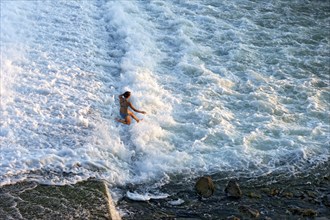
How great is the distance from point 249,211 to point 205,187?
3.01 feet

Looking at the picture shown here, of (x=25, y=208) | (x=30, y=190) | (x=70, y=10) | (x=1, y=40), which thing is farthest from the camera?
(x=70, y=10)

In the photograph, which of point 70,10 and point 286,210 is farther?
point 70,10

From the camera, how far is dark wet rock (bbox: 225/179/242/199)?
874cm

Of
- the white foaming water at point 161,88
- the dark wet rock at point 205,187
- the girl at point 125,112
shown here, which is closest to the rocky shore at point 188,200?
the dark wet rock at point 205,187

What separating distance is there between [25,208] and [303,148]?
18.8 feet

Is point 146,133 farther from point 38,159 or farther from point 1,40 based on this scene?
point 1,40

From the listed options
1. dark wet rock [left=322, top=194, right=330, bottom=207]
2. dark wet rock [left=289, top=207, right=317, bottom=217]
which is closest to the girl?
dark wet rock [left=289, top=207, right=317, bottom=217]

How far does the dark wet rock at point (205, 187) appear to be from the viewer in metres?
8.76

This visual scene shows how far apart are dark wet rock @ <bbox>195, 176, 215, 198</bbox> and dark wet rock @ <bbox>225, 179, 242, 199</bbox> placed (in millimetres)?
266

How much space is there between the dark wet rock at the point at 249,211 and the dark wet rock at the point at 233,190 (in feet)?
1.00

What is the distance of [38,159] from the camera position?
30.6 ft

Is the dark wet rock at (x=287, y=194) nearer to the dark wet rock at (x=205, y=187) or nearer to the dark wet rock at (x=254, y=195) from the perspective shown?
the dark wet rock at (x=254, y=195)

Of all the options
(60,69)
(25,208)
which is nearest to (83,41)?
(60,69)

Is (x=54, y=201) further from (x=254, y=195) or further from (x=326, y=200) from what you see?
(x=326, y=200)
